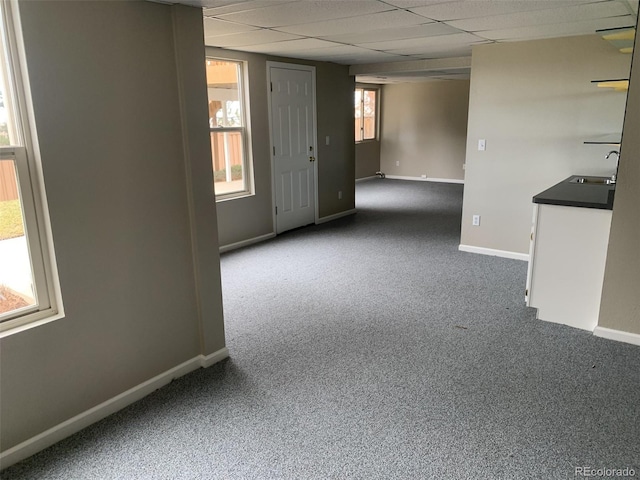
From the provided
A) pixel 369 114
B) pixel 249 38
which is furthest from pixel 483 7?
pixel 369 114

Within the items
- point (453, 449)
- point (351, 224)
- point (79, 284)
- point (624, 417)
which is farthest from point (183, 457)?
point (351, 224)

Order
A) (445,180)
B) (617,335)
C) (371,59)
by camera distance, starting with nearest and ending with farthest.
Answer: (617,335)
(371,59)
(445,180)

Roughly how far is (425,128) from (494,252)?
19.8 feet

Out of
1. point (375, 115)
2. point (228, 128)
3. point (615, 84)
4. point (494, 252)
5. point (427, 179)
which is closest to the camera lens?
point (615, 84)

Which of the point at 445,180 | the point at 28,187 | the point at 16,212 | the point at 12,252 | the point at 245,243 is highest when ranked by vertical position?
the point at 28,187

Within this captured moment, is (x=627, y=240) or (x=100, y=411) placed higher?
(x=627, y=240)

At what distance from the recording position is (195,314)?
278 cm

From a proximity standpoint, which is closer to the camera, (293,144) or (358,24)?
(358,24)

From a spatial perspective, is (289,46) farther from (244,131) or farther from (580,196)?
(580,196)

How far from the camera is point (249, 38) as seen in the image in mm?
4160

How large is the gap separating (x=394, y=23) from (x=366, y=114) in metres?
7.41

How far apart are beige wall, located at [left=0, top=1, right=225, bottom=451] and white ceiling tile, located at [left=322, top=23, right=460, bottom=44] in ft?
5.99

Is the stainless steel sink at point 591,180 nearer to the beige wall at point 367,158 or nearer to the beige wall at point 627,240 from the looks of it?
the beige wall at point 627,240

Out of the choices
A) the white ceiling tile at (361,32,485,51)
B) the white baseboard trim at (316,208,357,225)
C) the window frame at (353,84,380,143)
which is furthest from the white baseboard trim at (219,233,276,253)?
the window frame at (353,84,380,143)
